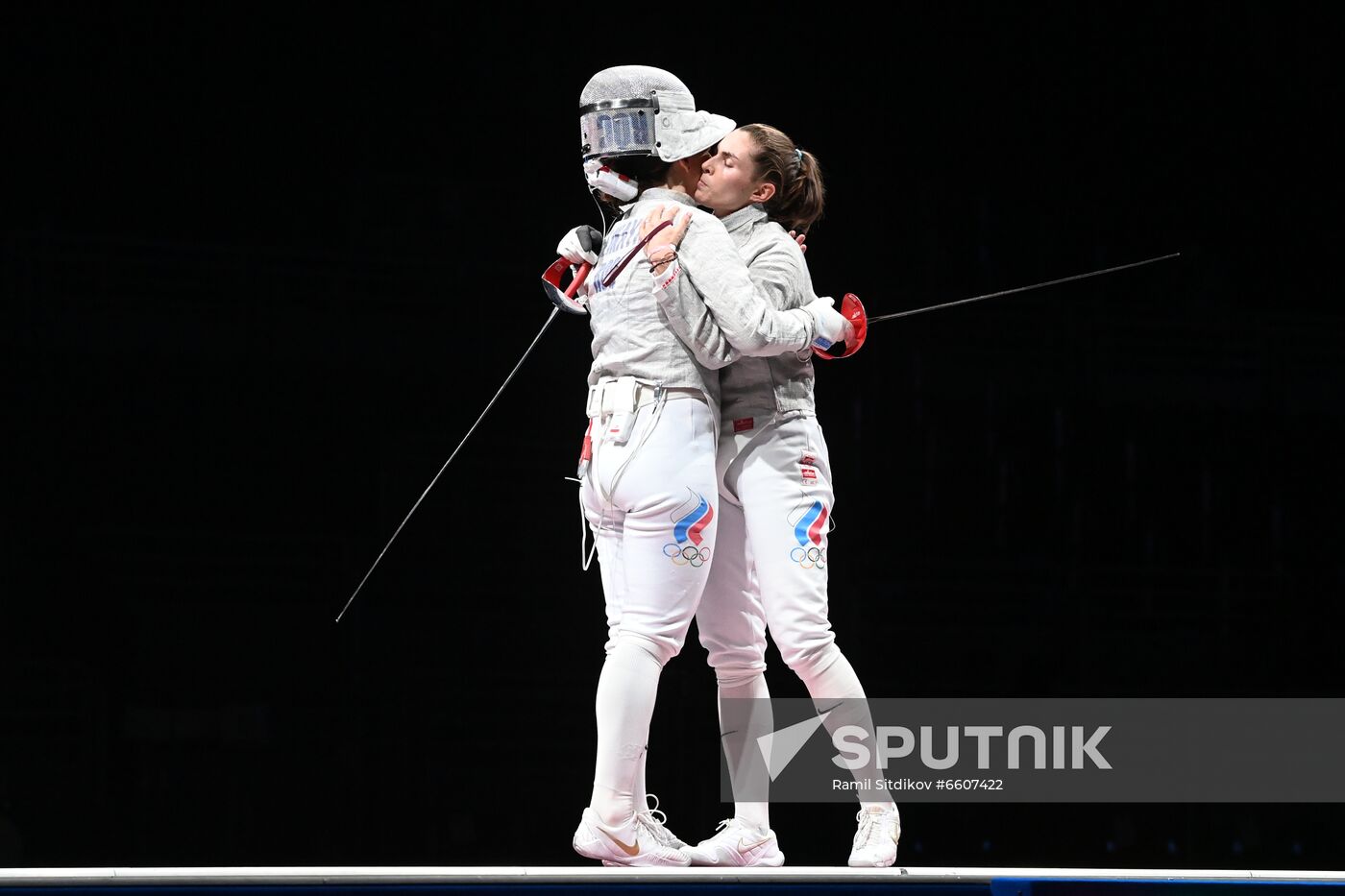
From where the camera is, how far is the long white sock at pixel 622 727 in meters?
1.91

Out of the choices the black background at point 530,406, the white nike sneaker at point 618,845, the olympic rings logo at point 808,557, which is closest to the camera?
the white nike sneaker at point 618,845

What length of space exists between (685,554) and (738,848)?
43cm

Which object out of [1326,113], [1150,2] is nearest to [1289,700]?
[1326,113]

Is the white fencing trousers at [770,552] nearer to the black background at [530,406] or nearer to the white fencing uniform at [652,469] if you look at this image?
the white fencing uniform at [652,469]

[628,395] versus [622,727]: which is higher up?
[628,395]

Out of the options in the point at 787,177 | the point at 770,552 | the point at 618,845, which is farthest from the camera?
the point at 787,177

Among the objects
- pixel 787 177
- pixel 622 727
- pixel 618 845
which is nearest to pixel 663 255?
pixel 787 177

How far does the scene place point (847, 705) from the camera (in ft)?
6.70

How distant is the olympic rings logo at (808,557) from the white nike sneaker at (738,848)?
38 centimetres

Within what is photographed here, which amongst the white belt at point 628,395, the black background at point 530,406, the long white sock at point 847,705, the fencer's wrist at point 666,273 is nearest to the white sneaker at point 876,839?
the long white sock at point 847,705

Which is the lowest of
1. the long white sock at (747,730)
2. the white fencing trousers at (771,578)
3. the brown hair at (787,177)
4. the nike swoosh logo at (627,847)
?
the nike swoosh logo at (627,847)

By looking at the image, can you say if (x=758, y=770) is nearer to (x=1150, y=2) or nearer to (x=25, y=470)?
(x=25, y=470)

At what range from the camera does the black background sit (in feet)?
11.6

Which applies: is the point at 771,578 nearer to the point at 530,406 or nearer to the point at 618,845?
the point at 618,845
